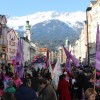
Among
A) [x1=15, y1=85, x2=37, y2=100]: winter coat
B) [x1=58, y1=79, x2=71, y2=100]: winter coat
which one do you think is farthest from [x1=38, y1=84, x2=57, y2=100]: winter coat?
[x1=58, y1=79, x2=71, y2=100]: winter coat

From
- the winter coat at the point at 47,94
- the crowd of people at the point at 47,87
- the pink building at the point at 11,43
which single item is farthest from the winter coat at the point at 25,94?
the pink building at the point at 11,43

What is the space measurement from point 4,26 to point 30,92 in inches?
4027

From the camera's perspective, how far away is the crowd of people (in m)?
11.1

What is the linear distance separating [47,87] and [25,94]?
0.55 metres

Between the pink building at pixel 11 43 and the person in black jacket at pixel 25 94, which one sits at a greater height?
the pink building at pixel 11 43

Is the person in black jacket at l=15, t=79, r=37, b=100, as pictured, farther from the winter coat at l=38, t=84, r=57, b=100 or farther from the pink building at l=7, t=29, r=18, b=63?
the pink building at l=7, t=29, r=18, b=63

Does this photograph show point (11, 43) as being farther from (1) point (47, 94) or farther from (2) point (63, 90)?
(1) point (47, 94)

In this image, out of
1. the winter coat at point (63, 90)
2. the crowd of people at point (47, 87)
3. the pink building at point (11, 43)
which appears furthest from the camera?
the pink building at point (11, 43)

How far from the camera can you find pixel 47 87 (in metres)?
11.3

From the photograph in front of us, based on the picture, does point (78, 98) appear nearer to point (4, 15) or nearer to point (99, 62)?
point (99, 62)

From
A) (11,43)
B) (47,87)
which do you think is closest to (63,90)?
(47,87)

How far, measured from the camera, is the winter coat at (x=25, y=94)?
36.4 feet

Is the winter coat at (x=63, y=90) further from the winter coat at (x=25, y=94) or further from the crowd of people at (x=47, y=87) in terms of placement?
the winter coat at (x=25, y=94)

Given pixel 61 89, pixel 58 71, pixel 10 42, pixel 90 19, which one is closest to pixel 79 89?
pixel 58 71
